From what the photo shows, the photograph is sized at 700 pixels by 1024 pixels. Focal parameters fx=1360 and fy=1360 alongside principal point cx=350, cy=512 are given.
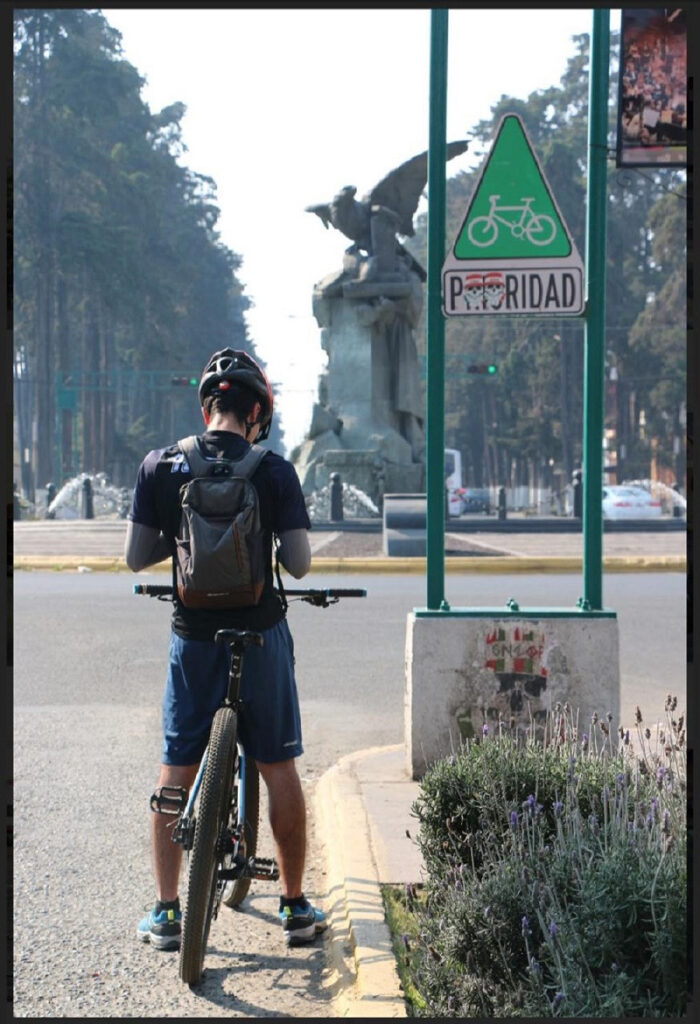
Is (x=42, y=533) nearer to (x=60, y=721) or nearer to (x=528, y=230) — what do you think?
(x=60, y=721)

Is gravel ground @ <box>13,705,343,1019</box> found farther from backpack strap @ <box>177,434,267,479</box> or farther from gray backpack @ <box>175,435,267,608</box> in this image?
backpack strap @ <box>177,434,267,479</box>

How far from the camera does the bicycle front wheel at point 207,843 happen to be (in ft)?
13.1

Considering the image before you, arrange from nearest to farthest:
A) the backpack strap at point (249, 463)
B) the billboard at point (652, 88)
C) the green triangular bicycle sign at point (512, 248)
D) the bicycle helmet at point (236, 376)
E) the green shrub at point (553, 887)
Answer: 1. the green shrub at point (553, 887)
2. the backpack strap at point (249, 463)
3. the bicycle helmet at point (236, 376)
4. the billboard at point (652, 88)
5. the green triangular bicycle sign at point (512, 248)

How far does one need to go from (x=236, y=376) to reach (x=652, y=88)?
9.44 ft

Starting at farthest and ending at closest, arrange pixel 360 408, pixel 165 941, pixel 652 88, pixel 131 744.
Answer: pixel 360 408, pixel 131 744, pixel 652 88, pixel 165 941

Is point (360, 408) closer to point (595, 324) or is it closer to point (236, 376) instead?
point (595, 324)

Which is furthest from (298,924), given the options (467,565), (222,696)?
(467,565)

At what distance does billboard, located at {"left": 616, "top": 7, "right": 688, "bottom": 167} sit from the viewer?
607 cm

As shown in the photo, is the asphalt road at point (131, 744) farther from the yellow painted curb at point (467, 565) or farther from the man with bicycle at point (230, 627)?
the yellow painted curb at point (467, 565)

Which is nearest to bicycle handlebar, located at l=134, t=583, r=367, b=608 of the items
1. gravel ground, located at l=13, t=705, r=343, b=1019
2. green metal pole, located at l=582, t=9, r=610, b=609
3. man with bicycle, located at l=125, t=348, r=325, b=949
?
man with bicycle, located at l=125, t=348, r=325, b=949

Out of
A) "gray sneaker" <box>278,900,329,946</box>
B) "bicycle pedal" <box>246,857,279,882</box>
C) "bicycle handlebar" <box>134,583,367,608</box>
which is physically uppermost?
"bicycle handlebar" <box>134,583,367,608</box>

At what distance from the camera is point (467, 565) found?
1884cm

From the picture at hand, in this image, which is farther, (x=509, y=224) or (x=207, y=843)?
(x=509, y=224)

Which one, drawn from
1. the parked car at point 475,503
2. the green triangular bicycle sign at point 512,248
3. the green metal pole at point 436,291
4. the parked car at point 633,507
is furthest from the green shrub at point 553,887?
the parked car at point 475,503
